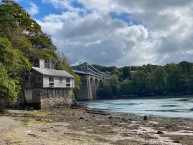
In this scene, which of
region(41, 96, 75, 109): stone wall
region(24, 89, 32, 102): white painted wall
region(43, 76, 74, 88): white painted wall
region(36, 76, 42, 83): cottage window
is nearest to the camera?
region(24, 89, 32, 102): white painted wall

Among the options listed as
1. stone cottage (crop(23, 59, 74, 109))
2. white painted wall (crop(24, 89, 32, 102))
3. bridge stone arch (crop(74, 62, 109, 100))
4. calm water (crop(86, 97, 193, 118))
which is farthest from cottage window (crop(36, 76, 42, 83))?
bridge stone arch (crop(74, 62, 109, 100))

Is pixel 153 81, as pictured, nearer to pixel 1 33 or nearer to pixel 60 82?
pixel 60 82

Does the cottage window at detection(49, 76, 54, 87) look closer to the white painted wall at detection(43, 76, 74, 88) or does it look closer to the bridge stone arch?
the white painted wall at detection(43, 76, 74, 88)

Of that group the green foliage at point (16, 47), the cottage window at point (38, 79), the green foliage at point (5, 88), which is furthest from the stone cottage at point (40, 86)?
the green foliage at point (5, 88)

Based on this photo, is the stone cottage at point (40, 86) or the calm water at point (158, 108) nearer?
the stone cottage at point (40, 86)

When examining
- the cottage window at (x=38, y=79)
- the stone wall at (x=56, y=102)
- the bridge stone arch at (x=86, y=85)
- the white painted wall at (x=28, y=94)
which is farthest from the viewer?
the bridge stone arch at (x=86, y=85)

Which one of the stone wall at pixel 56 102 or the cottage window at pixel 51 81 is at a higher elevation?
the cottage window at pixel 51 81

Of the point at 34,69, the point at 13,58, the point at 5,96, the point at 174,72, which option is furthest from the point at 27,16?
the point at 174,72

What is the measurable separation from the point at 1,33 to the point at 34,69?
11139 millimetres

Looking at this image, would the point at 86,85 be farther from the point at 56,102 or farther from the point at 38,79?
the point at 38,79

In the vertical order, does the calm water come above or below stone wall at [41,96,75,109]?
below

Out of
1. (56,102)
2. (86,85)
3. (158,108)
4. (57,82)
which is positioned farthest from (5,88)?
(86,85)

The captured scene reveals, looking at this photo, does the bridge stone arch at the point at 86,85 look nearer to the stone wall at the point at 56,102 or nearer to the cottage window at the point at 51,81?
the stone wall at the point at 56,102

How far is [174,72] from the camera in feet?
545
